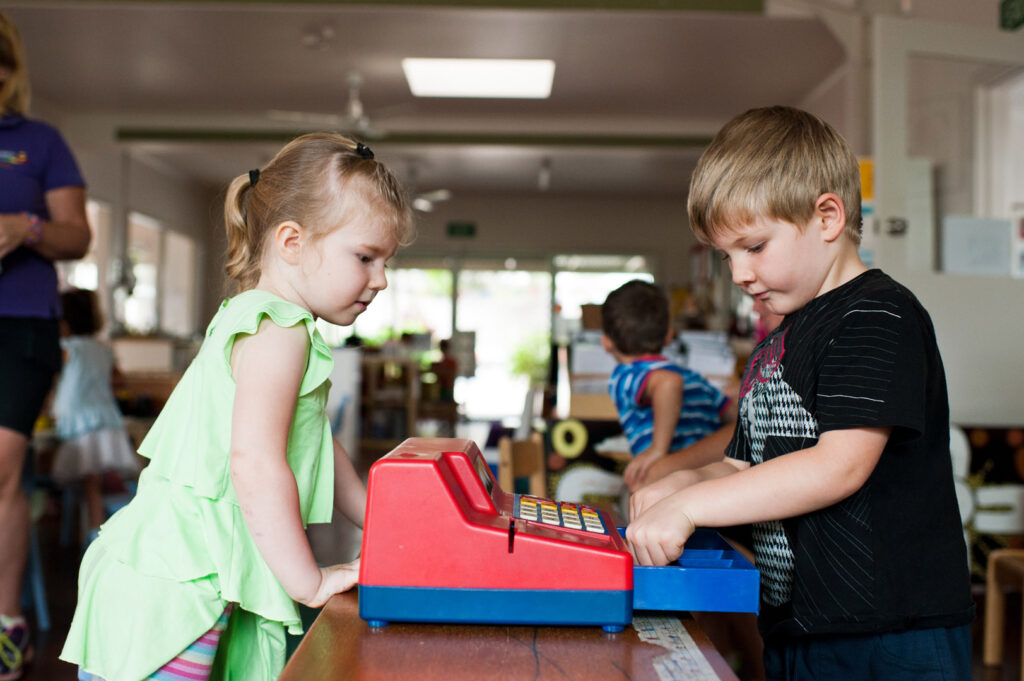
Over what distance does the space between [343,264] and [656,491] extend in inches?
16.3

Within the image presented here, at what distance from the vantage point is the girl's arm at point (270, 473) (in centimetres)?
83

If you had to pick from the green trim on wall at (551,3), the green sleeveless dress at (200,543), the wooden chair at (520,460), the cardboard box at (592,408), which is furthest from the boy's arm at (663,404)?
the green trim on wall at (551,3)

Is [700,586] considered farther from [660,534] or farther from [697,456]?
[697,456]

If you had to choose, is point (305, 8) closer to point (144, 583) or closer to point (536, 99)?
point (536, 99)

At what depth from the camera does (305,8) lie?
18.1 ft

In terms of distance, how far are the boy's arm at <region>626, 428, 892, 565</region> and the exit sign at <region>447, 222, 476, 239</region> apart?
1084 centimetres

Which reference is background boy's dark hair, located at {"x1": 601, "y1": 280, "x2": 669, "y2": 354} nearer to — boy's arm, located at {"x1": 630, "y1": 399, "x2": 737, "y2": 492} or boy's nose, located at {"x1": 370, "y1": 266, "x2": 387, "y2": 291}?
boy's arm, located at {"x1": 630, "y1": 399, "x2": 737, "y2": 492}

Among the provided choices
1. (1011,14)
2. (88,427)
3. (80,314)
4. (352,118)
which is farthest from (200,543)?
(352,118)

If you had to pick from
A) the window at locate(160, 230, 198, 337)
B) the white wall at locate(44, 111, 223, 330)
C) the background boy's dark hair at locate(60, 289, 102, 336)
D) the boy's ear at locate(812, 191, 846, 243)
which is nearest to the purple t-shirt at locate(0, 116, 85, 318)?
the boy's ear at locate(812, 191, 846, 243)

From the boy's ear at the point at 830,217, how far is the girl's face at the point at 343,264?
448 millimetres

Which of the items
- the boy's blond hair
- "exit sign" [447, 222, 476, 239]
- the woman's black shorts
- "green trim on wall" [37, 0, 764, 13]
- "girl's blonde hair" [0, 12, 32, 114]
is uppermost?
"green trim on wall" [37, 0, 764, 13]

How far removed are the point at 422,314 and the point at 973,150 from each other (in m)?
8.56

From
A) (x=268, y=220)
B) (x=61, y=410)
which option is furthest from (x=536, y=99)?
(x=268, y=220)

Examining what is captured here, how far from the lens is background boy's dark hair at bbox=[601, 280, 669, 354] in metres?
2.20
